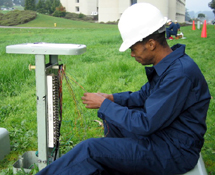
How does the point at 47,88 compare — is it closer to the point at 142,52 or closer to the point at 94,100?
the point at 94,100

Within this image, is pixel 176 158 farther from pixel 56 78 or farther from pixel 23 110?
pixel 23 110

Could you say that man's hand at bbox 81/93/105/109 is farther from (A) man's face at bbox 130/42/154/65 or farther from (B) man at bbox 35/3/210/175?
(A) man's face at bbox 130/42/154/65

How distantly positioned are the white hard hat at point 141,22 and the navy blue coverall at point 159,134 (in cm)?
25

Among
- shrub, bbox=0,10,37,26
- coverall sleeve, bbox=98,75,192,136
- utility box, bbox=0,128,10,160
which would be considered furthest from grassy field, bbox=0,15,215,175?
shrub, bbox=0,10,37,26

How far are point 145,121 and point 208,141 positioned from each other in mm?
2312

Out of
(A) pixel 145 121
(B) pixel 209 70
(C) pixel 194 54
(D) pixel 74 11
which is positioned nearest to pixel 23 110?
(A) pixel 145 121

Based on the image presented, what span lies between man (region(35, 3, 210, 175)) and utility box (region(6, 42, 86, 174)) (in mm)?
455

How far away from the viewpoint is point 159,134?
2.33 metres

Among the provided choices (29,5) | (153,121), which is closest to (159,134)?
(153,121)

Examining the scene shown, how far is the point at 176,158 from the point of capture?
2.27m

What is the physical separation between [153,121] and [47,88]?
1005mm

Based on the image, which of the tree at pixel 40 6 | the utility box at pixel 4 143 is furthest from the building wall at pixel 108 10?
the utility box at pixel 4 143

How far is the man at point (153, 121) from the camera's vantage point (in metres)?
2.18

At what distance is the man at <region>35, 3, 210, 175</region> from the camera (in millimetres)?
2178
